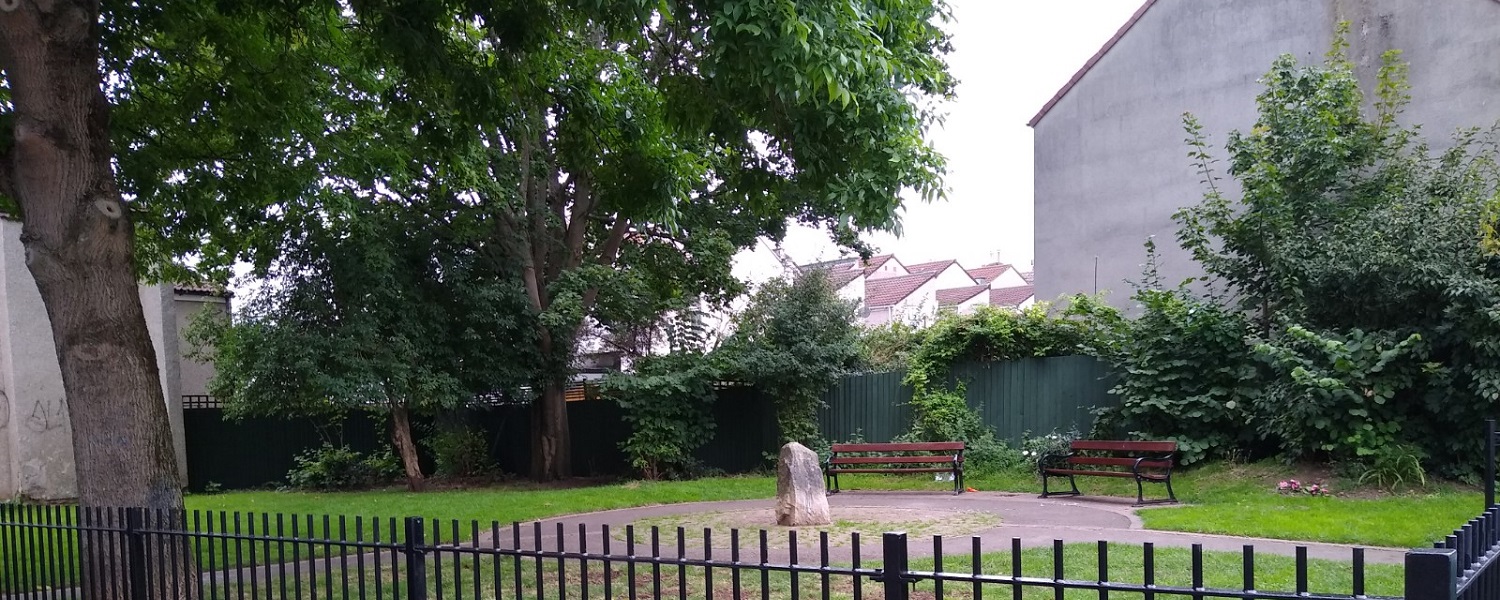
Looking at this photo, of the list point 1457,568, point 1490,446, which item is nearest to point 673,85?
point 1457,568

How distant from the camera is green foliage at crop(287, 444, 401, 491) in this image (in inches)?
752

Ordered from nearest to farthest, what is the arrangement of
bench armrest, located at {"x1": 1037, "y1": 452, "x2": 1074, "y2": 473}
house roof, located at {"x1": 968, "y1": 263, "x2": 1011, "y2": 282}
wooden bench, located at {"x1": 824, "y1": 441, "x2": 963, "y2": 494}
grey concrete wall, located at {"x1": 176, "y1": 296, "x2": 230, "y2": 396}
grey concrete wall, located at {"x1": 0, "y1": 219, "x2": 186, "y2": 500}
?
bench armrest, located at {"x1": 1037, "y1": 452, "x2": 1074, "y2": 473} → wooden bench, located at {"x1": 824, "y1": 441, "x2": 963, "y2": 494} → grey concrete wall, located at {"x1": 0, "y1": 219, "x2": 186, "y2": 500} → grey concrete wall, located at {"x1": 176, "y1": 296, "x2": 230, "y2": 396} → house roof, located at {"x1": 968, "y1": 263, "x2": 1011, "y2": 282}

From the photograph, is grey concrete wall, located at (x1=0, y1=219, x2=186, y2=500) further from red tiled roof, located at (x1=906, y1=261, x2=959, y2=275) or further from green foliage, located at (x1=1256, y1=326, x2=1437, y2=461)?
red tiled roof, located at (x1=906, y1=261, x2=959, y2=275)

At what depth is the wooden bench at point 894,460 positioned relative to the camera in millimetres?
15047

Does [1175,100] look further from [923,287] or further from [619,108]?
[923,287]

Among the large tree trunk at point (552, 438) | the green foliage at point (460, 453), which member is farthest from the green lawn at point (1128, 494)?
the green foliage at point (460, 453)

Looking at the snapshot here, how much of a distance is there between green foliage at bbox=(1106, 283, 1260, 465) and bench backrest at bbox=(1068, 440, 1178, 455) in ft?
1.84

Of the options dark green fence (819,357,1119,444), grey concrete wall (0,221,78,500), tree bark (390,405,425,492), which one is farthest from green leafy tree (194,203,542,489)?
dark green fence (819,357,1119,444)

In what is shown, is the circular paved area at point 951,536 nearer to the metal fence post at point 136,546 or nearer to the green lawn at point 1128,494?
the green lawn at point 1128,494

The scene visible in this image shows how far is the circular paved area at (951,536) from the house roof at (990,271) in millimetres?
46397

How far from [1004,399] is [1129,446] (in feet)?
11.6

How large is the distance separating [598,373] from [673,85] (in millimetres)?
14691

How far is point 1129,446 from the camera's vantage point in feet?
43.8

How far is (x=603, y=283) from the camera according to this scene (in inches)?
695
